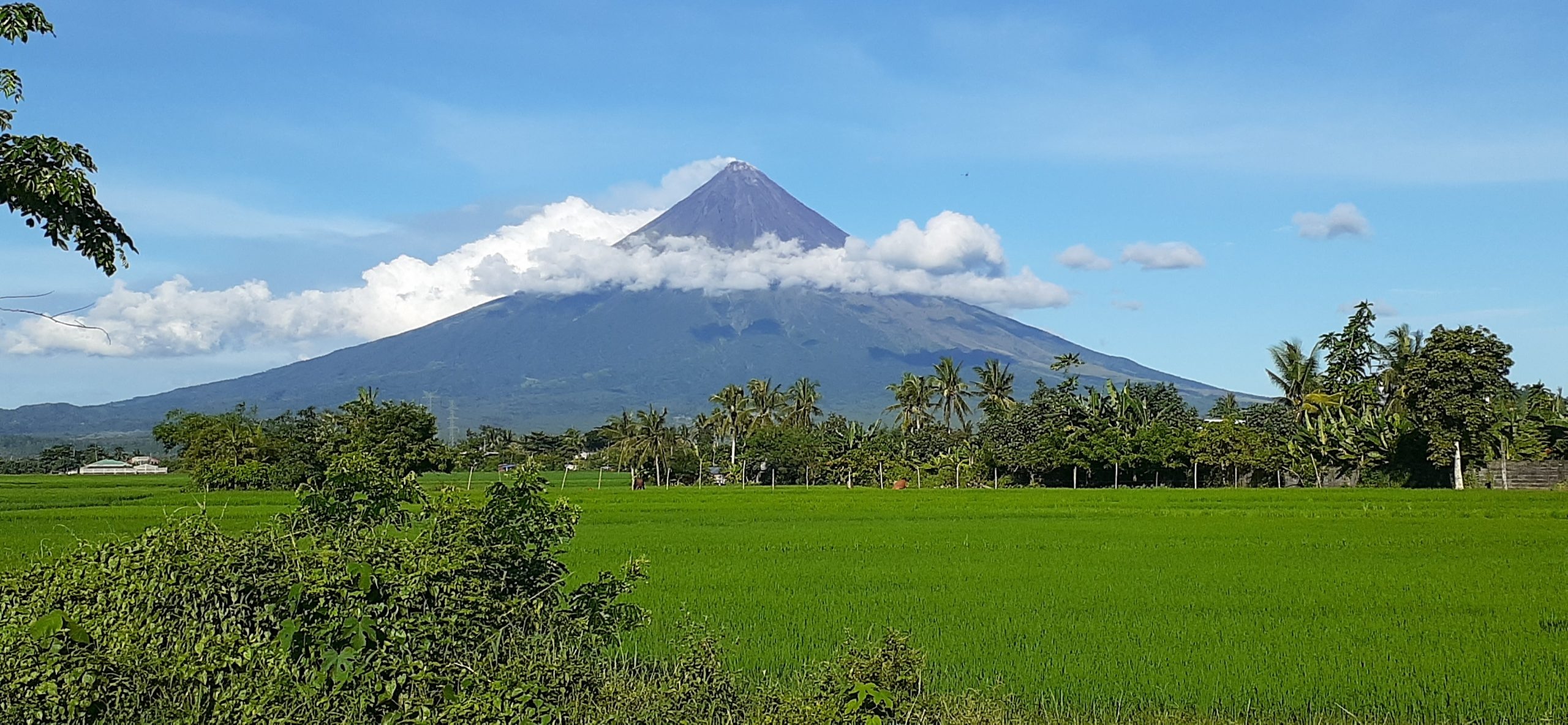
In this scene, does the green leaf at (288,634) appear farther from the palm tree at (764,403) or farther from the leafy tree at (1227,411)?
the palm tree at (764,403)

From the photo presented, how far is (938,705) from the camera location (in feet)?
17.1

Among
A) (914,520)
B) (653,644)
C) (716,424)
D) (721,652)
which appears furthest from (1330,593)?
(716,424)

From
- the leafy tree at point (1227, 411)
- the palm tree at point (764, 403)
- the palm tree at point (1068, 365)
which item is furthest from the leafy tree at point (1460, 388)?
the palm tree at point (764, 403)

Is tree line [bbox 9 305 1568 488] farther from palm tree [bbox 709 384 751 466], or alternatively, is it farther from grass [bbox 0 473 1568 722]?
grass [bbox 0 473 1568 722]

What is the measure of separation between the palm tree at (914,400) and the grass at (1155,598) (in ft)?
137

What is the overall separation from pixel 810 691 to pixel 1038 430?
4848 cm

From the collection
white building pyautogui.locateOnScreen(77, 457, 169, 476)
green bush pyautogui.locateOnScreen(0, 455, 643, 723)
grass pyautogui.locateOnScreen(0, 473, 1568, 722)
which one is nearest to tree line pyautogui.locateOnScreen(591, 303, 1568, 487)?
grass pyautogui.locateOnScreen(0, 473, 1568, 722)

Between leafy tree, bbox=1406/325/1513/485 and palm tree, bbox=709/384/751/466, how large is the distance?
44.5m

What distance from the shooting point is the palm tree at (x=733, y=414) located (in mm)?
74062

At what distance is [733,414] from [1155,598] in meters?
63.7

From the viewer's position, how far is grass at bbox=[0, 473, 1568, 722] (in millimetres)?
7148

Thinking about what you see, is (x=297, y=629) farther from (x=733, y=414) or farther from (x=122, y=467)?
(x=122, y=467)

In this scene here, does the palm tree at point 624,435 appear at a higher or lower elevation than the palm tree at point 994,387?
lower

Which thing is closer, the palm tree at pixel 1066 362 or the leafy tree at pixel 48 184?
the leafy tree at pixel 48 184
